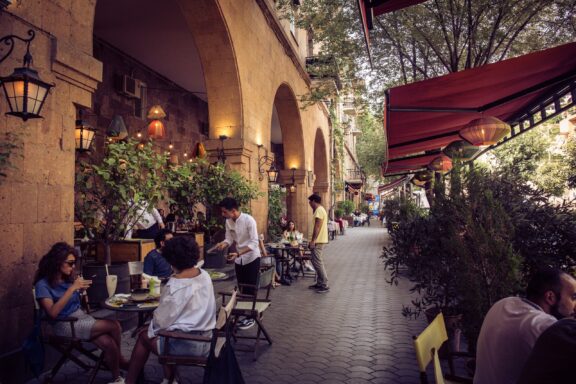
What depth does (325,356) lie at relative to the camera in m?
4.32

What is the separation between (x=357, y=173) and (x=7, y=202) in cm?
3974

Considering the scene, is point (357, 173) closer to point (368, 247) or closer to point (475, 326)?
point (368, 247)

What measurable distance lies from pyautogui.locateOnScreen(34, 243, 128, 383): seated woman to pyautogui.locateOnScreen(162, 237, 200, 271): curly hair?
Result: 81 centimetres

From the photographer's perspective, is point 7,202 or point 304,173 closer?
point 7,202

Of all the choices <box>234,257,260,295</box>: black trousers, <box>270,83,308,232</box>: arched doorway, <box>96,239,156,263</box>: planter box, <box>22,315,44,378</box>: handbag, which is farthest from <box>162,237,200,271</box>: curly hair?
<box>270,83,308,232</box>: arched doorway

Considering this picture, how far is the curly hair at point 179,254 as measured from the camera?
10.7 feet

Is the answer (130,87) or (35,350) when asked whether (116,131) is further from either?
(35,350)

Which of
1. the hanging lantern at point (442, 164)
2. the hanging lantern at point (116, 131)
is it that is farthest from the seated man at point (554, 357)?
the hanging lantern at point (116, 131)

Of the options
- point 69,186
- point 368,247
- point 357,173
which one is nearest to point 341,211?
point 368,247

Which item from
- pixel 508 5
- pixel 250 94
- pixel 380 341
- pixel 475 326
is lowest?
pixel 380 341

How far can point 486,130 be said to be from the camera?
18.6 feet

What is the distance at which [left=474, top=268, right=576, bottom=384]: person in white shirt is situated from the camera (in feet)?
6.53

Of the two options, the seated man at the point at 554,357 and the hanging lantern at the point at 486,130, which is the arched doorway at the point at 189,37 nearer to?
the hanging lantern at the point at 486,130

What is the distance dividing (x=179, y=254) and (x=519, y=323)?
2386 mm
